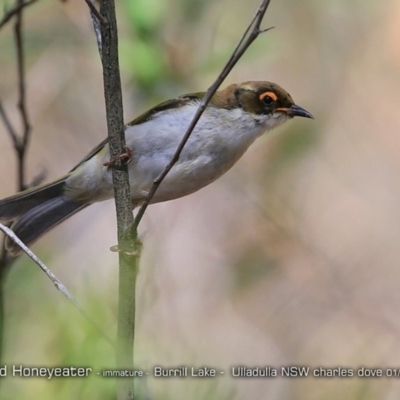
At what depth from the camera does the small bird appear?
11.2 feet

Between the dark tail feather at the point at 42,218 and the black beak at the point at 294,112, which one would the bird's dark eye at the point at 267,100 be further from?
the dark tail feather at the point at 42,218

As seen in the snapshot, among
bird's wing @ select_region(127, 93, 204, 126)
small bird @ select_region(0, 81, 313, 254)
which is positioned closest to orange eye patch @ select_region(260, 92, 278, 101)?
small bird @ select_region(0, 81, 313, 254)

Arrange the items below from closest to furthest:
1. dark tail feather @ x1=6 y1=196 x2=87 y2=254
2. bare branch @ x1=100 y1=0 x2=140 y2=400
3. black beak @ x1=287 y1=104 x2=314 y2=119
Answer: bare branch @ x1=100 y1=0 x2=140 y2=400 → dark tail feather @ x1=6 y1=196 x2=87 y2=254 → black beak @ x1=287 y1=104 x2=314 y2=119

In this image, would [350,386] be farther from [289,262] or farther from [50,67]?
[50,67]

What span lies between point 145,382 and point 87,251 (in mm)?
3445

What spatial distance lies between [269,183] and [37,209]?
2.41m

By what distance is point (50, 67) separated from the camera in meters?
5.79

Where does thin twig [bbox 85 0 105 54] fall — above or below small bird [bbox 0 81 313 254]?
above

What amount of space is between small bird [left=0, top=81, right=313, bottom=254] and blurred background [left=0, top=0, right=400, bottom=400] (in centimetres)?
32

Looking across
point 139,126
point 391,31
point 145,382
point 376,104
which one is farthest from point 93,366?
point 391,31

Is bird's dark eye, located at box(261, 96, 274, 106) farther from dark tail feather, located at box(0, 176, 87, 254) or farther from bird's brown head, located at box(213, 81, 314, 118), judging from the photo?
dark tail feather, located at box(0, 176, 87, 254)

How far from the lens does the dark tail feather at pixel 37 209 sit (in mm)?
3490

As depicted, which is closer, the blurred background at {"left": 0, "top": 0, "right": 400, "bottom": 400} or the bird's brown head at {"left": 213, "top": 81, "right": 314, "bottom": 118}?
the bird's brown head at {"left": 213, "top": 81, "right": 314, "bottom": 118}

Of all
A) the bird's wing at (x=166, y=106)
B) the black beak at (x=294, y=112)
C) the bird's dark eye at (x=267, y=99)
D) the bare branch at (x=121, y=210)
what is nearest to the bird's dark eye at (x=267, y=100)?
the bird's dark eye at (x=267, y=99)
